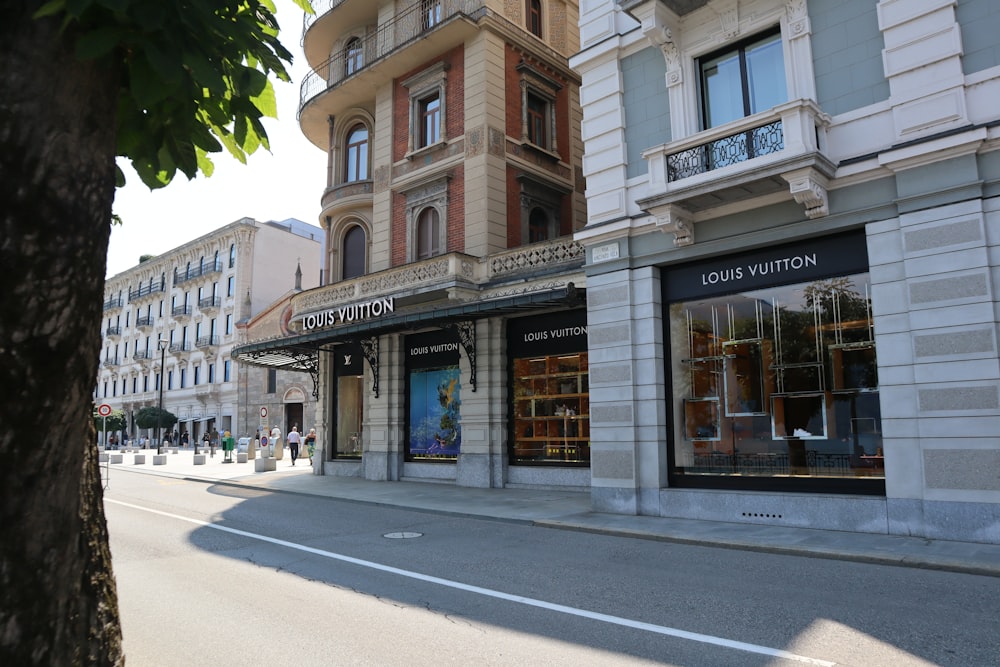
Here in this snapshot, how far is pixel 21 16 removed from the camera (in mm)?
2340

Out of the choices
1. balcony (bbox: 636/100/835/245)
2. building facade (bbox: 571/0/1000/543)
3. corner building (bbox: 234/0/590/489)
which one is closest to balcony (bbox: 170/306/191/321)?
corner building (bbox: 234/0/590/489)

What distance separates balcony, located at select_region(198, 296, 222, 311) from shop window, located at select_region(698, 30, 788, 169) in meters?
51.3

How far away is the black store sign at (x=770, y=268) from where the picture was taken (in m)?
11.4

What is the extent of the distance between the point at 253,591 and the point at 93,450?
5400 millimetres

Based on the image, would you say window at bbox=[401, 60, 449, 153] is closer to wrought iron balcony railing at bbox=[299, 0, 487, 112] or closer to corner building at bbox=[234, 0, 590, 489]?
corner building at bbox=[234, 0, 590, 489]

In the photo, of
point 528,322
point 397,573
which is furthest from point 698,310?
point 397,573

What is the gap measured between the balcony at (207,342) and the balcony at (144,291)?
11.2 metres

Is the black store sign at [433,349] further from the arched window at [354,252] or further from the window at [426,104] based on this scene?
the window at [426,104]

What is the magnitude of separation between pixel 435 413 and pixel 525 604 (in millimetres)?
14463

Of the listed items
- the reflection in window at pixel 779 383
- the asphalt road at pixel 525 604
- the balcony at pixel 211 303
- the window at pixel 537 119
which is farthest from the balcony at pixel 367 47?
the balcony at pixel 211 303

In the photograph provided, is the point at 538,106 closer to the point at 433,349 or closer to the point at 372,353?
the point at 433,349

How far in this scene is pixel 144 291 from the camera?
67375 millimetres

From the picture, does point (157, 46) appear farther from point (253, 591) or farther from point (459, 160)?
point (459, 160)

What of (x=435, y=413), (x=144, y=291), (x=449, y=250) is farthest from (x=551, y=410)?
(x=144, y=291)
